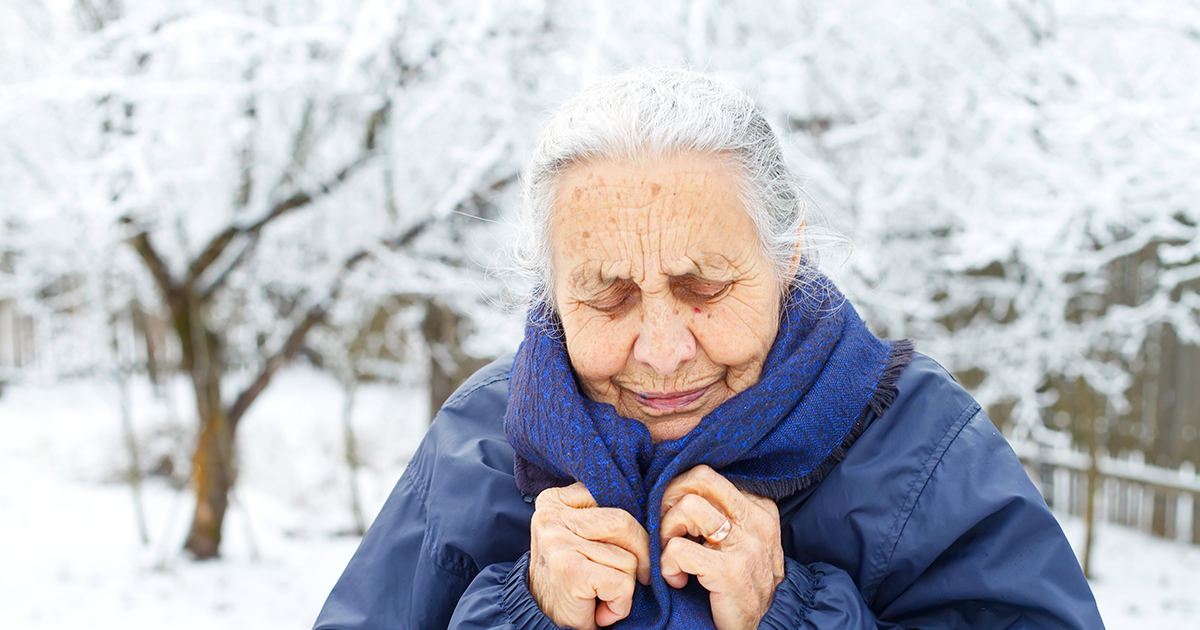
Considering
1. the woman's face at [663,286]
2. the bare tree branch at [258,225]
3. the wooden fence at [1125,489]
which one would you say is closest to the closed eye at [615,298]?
the woman's face at [663,286]

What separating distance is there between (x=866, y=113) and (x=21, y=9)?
5623 millimetres

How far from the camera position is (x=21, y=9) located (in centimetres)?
515

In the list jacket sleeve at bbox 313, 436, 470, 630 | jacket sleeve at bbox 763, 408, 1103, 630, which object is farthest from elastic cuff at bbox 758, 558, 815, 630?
jacket sleeve at bbox 313, 436, 470, 630

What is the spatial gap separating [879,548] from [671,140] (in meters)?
0.68

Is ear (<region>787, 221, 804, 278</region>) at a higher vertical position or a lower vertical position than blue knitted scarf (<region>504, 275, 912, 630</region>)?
higher

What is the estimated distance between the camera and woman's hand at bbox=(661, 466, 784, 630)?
1.07m

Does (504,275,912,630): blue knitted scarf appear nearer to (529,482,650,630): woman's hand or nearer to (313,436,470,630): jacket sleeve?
(529,482,650,630): woman's hand

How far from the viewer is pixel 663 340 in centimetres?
114

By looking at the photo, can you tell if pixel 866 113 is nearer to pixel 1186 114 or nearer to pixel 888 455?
pixel 1186 114

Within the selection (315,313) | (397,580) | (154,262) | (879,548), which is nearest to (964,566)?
(879,548)

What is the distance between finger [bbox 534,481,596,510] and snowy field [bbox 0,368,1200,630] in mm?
4282

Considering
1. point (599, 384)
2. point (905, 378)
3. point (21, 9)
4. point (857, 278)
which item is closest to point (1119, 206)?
point (857, 278)

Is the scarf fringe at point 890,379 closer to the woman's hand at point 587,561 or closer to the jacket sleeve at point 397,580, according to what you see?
the woman's hand at point 587,561

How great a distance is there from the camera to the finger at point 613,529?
3.61 feet
